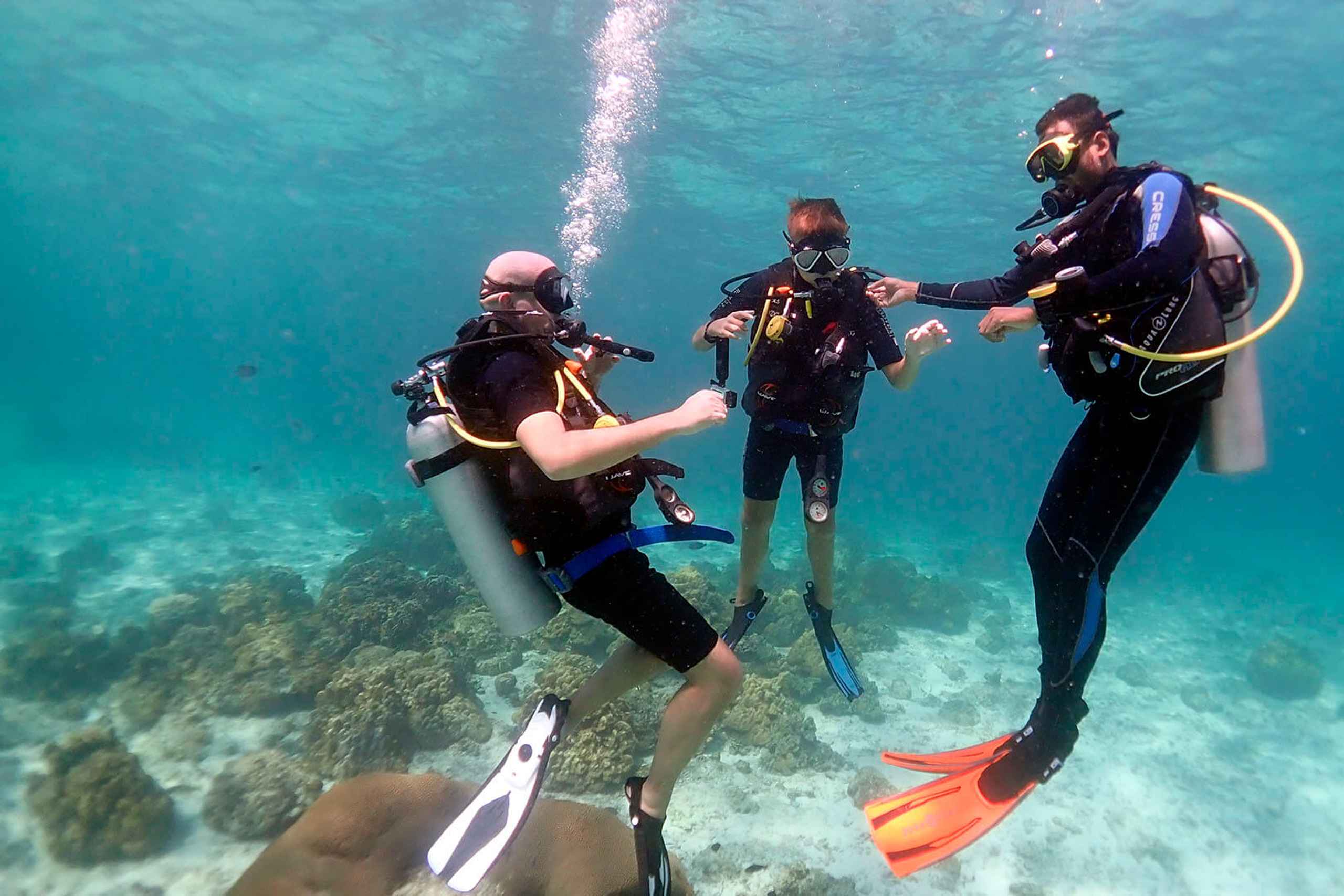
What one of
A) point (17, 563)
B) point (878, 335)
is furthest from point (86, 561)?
point (878, 335)

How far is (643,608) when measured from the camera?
3.38 m

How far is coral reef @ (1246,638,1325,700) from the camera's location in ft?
44.5

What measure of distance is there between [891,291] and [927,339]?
447 mm

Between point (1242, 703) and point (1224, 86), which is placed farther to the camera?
point (1224, 86)

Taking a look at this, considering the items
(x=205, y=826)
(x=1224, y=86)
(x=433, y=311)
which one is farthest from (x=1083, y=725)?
(x=433, y=311)

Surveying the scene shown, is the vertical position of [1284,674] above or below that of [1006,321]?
below

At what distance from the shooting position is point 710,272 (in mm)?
44844

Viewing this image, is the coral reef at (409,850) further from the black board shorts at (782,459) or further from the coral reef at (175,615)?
the coral reef at (175,615)

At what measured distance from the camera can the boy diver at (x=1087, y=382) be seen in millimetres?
3070

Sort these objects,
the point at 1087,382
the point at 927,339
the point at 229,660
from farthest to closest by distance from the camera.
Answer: the point at 229,660 → the point at 927,339 → the point at 1087,382

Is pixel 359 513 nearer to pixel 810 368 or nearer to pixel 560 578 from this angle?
pixel 810 368

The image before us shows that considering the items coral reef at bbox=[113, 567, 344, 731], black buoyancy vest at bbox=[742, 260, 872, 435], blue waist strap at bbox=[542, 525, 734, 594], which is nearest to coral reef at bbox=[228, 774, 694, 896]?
blue waist strap at bbox=[542, 525, 734, 594]

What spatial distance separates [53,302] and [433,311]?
245ft

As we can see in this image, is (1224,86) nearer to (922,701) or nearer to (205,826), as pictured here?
(922,701)
